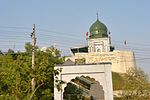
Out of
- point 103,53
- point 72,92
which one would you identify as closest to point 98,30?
point 103,53

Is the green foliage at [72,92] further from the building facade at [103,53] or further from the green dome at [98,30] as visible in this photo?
the green dome at [98,30]

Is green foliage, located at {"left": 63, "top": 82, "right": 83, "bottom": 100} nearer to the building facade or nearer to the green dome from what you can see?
the building facade

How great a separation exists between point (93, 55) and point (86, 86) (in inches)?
1058

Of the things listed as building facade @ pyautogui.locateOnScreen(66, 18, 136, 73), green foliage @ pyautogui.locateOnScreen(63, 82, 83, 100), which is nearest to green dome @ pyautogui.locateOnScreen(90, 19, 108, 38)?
building facade @ pyautogui.locateOnScreen(66, 18, 136, 73)

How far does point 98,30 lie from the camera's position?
6147 cm

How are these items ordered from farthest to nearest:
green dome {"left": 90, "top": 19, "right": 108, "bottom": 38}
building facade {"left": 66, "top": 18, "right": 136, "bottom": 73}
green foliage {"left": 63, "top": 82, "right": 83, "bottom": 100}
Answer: green dome {"left": 90, "top": 19, "right": 108, "bottom": 38} → building facade {"left": 66, "top": 18, "right": 136, "bottom": 73} → green foliage {"left": 63, "top": 82, "right": 83, "bottom": 100}

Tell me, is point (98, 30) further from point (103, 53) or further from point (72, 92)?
point (72, 92)

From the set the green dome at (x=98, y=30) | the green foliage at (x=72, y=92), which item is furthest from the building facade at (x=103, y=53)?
the green foliage at (x=72, y=92)

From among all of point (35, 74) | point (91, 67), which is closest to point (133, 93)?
point (91, 67)

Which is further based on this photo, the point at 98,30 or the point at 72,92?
the point at 98,30

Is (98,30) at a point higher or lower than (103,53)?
higher

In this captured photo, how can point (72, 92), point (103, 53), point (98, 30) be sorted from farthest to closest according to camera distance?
point (98, 30) < point (103, 53) < point (72, 92)

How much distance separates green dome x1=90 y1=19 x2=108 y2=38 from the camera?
202 ft

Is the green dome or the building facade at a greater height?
the green dome
